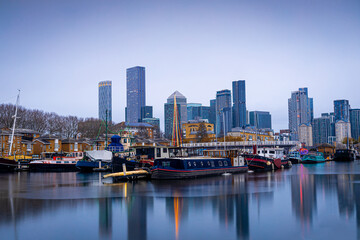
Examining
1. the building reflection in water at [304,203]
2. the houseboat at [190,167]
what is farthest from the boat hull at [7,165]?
the building reflection in water at [304,203]

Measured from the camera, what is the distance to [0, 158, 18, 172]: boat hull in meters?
83.7

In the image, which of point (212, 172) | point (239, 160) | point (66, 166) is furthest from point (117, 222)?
point (66, 166)

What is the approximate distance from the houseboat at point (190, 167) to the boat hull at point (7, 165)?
46191 millimetres

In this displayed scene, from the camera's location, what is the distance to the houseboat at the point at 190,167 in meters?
51.9

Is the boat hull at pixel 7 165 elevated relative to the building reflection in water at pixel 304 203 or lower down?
elevated

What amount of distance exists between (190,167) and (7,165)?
49333 millimetres

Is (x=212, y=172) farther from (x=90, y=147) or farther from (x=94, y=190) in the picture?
(x=90, y=147)

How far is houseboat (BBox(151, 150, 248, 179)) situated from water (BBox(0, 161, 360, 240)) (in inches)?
390

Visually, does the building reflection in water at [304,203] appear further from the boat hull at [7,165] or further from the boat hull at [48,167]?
the boat hull at [7,165]

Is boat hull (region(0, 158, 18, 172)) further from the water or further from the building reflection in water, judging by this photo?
the building reflection in water

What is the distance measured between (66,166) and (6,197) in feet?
155

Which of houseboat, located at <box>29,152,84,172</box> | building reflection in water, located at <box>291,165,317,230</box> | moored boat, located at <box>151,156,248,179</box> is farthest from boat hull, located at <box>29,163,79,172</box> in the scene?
building reflection in water, located at <box>291,165,317,230</box>

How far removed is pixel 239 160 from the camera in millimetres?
70188

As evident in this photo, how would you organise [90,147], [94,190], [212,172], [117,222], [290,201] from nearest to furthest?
[117,222] < [290,201] < [94,190] < [212,172] < [90,147]
